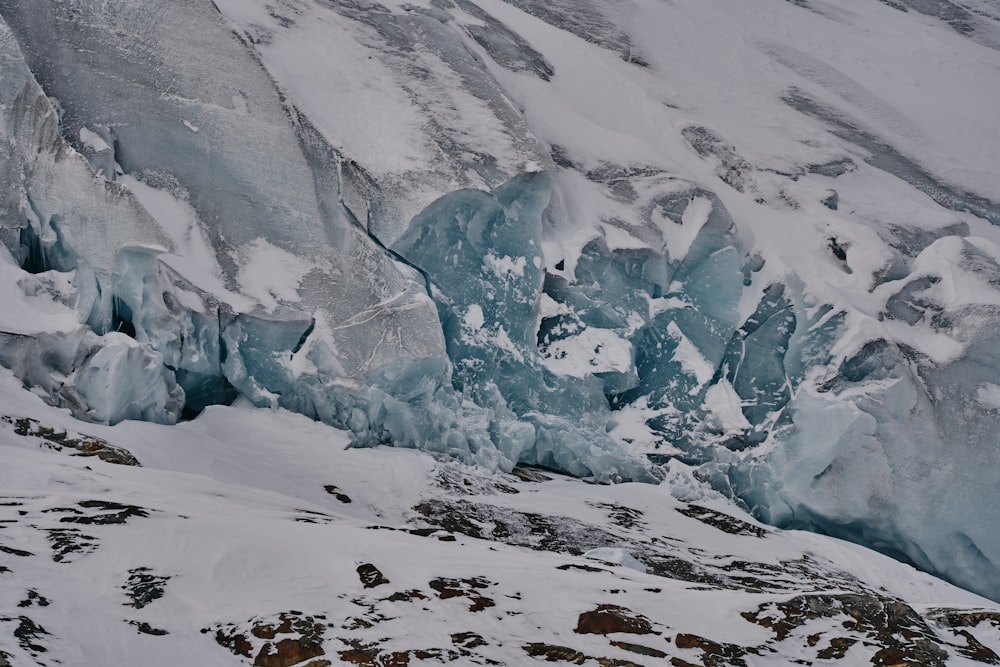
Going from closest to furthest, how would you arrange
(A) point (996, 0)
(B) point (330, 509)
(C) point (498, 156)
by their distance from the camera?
1. (B) point (330, 509)
2. (C) point (498, 156)
3. (A) point (996, 0)

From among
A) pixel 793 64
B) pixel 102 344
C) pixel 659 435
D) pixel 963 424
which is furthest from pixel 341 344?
pixel 793 64

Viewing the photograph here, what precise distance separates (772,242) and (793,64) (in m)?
19.8

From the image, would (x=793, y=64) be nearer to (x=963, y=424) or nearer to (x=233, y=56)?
(x=963, y=424)

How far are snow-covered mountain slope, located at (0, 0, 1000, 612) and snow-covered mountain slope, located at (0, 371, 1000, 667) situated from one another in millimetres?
4656

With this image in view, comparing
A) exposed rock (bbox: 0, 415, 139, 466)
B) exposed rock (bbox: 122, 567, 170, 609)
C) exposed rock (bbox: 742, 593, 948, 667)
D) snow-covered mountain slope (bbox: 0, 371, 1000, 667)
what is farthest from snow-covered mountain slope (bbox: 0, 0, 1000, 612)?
exposed rock (bbox: 742, 593, 948, 667)

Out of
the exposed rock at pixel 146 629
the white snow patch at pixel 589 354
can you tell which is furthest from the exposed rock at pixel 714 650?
the white snow patch at pixel 589 354

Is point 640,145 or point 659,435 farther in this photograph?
point 640,145

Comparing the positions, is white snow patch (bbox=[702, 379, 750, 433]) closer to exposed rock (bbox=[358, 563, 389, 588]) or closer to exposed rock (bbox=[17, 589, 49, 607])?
exposed rock (bbox=[358, 563, 389, 588])

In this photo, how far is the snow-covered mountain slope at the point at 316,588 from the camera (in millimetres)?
13609

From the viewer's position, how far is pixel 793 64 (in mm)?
53312

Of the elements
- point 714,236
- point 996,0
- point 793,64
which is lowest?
point 714,236

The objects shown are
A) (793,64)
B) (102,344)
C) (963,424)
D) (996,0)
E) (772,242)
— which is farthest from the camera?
(996,0)

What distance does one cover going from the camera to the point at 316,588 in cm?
1577

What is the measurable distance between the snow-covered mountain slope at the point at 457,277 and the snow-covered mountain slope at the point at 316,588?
15.3ft
